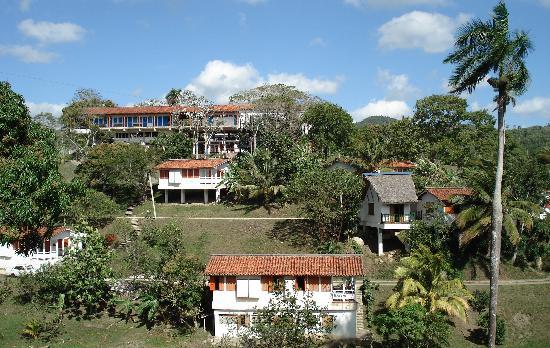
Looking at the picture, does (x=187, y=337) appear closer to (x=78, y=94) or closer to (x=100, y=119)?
(x=100, y=119)

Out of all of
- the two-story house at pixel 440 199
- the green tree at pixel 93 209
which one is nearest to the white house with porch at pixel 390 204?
the two-story house at pixel 440 199

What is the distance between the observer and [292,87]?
6456 centimetres

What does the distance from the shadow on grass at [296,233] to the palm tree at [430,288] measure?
9.79 metres

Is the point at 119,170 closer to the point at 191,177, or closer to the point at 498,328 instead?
the point at 191,177

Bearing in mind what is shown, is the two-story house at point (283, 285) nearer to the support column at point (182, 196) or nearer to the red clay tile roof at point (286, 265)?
the red clay tile roof at point (286, 265)

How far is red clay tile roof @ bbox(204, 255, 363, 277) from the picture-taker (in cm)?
2945

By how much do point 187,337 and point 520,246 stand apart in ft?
73.3

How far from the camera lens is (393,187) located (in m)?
39.2

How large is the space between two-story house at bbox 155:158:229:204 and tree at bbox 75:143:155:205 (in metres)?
1.72

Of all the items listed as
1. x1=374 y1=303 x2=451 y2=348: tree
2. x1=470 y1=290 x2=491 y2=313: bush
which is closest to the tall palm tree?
x1=374 y1=303 x2=451 y2=348: tree

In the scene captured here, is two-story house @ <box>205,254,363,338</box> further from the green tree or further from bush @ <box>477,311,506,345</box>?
the green tree

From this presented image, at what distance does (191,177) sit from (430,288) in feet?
88.5

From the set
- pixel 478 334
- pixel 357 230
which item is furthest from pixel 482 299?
pixel 357 230

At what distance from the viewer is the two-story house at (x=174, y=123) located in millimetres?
62344
